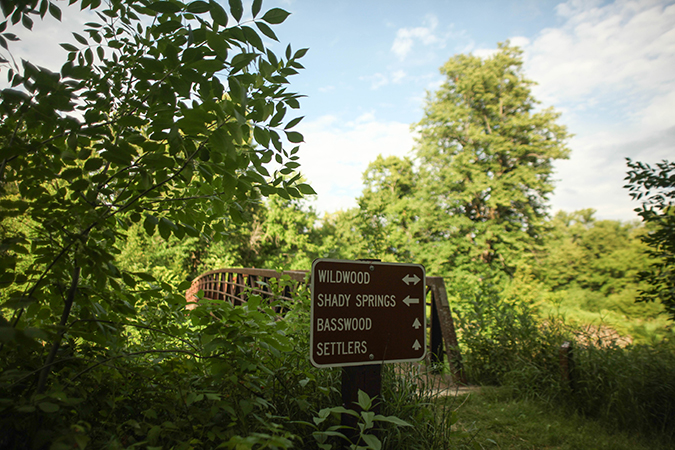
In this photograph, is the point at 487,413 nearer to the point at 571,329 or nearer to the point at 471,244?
the point at 571,329

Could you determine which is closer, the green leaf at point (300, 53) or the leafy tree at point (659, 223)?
the green leaf at point (300, 53)

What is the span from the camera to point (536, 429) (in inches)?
131

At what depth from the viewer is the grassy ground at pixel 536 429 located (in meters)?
3.02

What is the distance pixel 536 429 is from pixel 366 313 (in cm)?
272

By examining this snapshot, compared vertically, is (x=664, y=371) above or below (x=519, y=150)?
below

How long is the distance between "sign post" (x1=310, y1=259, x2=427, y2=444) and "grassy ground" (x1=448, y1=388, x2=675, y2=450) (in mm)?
1414

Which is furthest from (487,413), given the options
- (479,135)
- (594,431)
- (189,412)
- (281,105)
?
(479,135)

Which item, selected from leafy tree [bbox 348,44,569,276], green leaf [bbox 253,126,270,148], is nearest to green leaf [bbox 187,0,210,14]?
green leaf [bbox 253,126,270,148]

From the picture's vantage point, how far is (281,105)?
153 cm

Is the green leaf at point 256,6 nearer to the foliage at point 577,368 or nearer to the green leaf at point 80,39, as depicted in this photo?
the green leaf at point 80,39

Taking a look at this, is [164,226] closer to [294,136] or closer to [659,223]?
[294,136]

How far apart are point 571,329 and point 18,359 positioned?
567cm

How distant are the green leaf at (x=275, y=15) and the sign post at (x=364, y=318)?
1.01 meters

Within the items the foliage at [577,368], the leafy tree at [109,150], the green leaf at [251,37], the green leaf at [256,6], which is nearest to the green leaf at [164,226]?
the leafy tree at [109,150]
